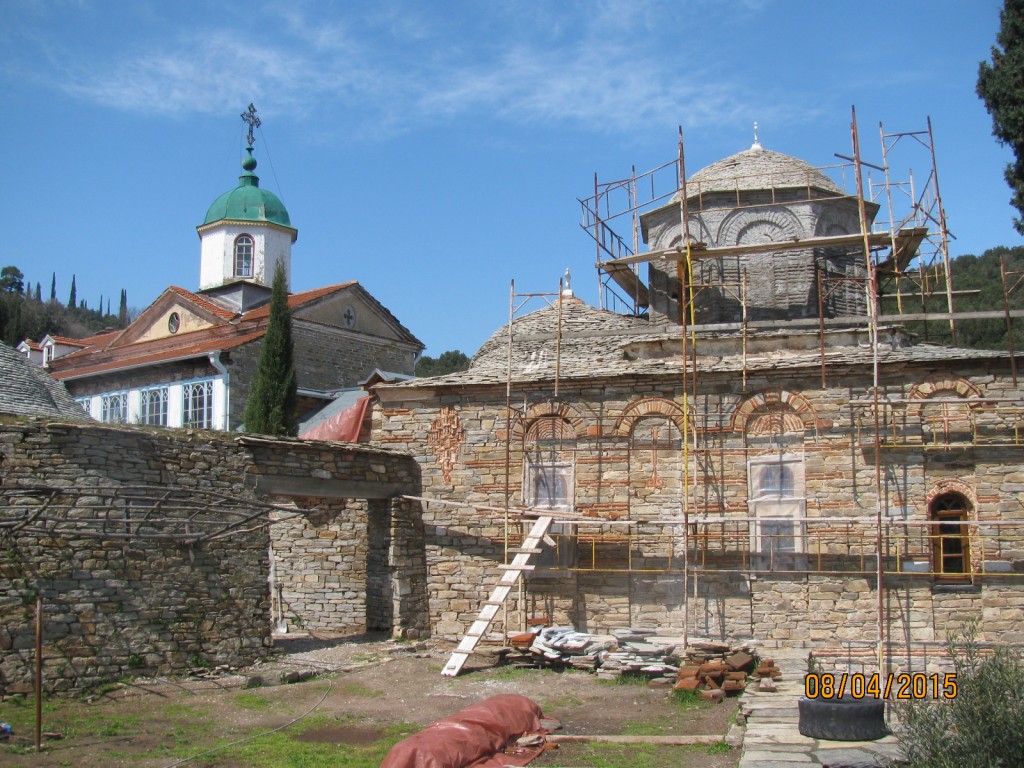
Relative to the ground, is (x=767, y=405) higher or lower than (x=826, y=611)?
higher

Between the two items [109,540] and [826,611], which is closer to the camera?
[109,540]

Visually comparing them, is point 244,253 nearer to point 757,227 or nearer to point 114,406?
point 114,406

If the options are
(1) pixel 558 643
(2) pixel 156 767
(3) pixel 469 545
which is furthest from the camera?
(3) pixel 469 545

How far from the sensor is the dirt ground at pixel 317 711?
9078mm

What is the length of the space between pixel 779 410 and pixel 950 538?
2964 millimetres

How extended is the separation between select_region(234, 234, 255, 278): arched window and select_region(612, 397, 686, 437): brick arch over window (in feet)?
62.3

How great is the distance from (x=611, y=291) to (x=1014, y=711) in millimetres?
13656

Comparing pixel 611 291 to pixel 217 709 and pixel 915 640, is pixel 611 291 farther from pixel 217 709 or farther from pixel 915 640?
pixel 217 709

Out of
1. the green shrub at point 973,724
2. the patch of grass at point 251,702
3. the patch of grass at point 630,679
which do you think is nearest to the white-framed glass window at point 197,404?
the patch of grass at point 251,702

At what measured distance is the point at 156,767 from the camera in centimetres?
861

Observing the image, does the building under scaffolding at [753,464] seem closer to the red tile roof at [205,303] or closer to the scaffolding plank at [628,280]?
the scaffolding plank at [628,280]

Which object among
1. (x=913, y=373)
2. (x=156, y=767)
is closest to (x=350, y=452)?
(x=156, y=767)

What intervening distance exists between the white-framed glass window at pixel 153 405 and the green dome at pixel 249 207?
664 cm

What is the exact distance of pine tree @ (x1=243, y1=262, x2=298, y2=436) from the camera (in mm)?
22797
